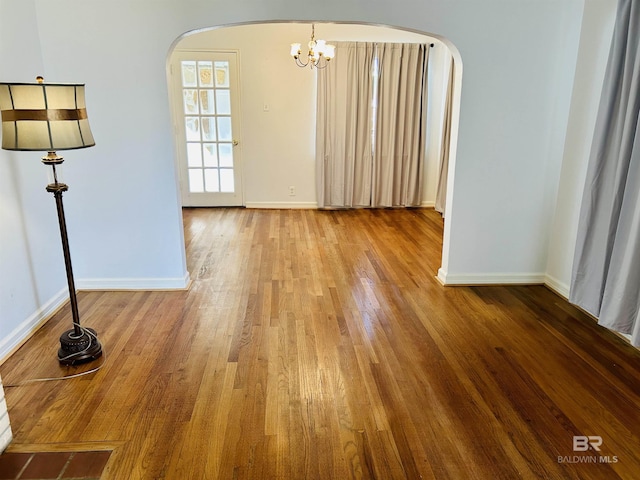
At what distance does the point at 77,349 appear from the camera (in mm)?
2527

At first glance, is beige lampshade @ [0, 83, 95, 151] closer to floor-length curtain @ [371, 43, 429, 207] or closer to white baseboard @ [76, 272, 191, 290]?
Answer: white baseboard @ [76, 272, 191, 290]

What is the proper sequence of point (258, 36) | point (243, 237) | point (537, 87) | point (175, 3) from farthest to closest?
point (258, 36) → point (243, 237) → point (537, 87) → point (175, 3)

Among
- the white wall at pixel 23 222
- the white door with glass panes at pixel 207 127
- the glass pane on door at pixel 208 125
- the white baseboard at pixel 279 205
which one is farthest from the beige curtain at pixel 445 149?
the white wall at pixel 23 222

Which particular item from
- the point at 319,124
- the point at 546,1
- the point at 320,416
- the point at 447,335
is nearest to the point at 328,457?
the point at 320,416

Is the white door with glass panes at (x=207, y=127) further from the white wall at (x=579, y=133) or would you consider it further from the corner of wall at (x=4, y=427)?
the corner of wall at (x=4, y=427)

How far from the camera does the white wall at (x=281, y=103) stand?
5922mm

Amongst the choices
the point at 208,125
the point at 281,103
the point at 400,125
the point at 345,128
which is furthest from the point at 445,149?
the point at 208,125

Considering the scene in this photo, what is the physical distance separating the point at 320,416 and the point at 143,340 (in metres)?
1.32

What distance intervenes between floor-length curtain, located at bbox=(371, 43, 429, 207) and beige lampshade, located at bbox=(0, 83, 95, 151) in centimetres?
452

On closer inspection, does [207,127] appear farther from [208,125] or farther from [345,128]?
[345,128]

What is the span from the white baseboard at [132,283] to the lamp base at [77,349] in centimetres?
97

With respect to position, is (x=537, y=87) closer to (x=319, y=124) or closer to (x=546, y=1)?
(x=546, y=1)

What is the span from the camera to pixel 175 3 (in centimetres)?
307

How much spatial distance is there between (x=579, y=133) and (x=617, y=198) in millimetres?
810
